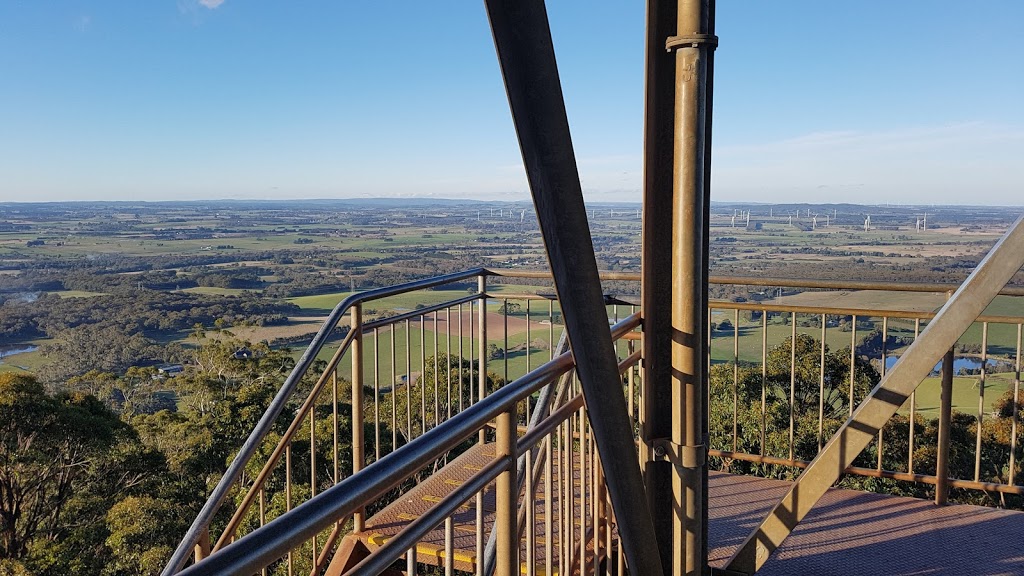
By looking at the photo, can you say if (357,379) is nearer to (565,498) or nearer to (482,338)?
(482,338)

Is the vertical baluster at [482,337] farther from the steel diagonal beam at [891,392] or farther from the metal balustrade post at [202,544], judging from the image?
the steel diagonal beam at [891,392]

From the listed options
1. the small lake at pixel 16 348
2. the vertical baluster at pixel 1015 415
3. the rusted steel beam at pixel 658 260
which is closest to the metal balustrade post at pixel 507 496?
the rusted steel beam at pixel 658 260

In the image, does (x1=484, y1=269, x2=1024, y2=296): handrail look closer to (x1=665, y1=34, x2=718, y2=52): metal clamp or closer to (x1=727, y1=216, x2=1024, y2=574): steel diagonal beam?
(x1=727, y1=216, x2=1024, y2=574): steel diagonal beam

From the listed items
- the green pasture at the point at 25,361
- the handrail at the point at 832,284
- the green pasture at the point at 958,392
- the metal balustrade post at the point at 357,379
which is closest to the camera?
the metal balustrade post at the point at 357,379

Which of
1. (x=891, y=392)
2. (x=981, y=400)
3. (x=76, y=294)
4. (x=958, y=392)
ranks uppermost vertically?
(x=891, y=392)

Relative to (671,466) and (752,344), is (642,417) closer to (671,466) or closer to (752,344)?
(671,466)

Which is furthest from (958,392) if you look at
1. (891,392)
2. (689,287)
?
(689,287)
